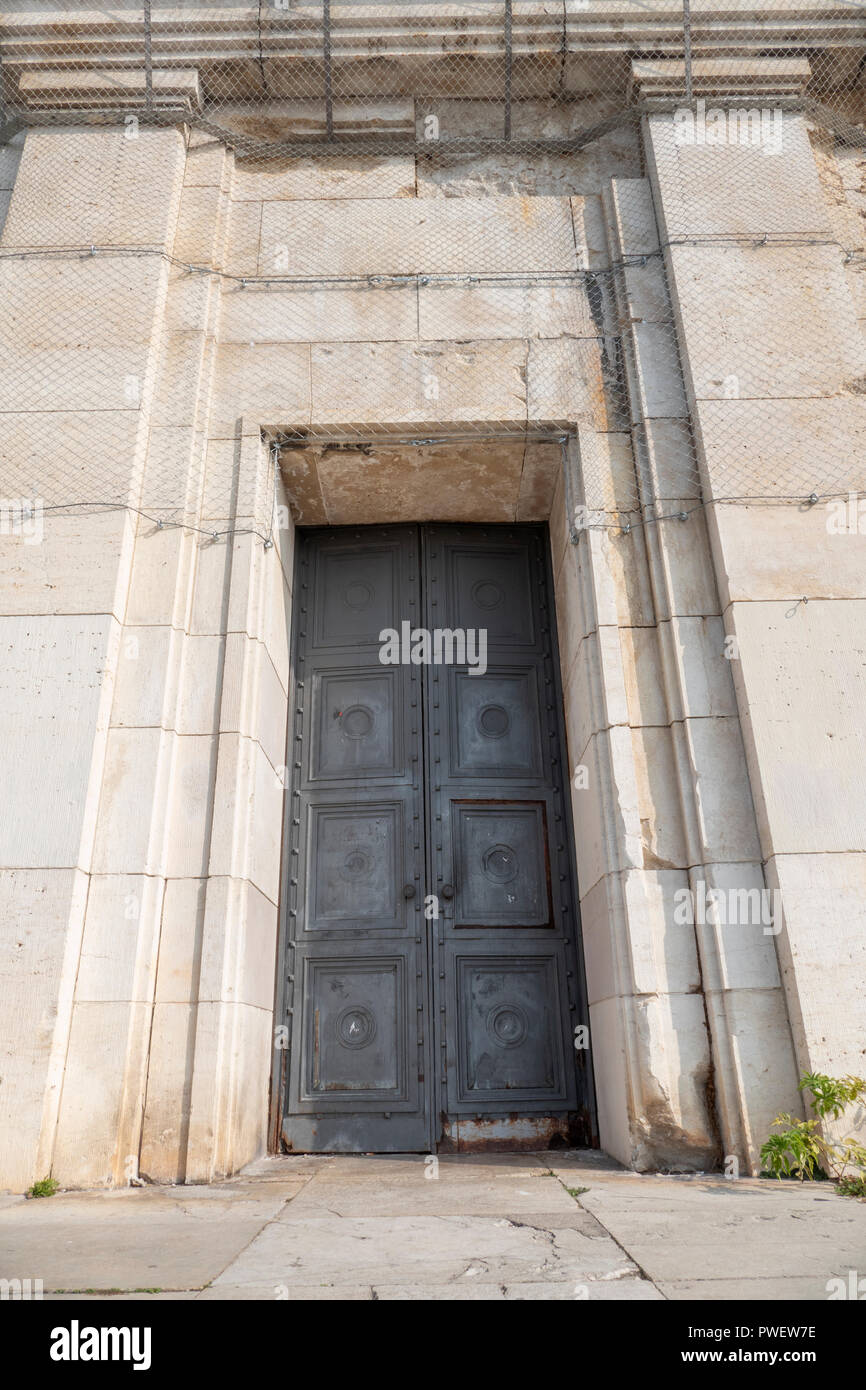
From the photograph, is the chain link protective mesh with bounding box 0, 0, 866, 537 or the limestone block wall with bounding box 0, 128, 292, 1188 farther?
the chain link protective mesh with bounding box 0, 0, 866, 537

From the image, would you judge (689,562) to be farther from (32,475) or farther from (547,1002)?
(32,475)

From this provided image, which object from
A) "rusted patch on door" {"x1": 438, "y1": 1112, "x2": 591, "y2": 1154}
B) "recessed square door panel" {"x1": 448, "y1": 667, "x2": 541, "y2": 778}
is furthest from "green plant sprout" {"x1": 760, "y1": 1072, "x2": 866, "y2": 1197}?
"recessed square door panel" {"x1": 448, "y1": 667, "x2": 541, "y2": 778}

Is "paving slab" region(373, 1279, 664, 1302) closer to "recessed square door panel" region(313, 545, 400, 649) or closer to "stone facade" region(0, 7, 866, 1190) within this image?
"stone facade" region(0, 7, 866, 1190)

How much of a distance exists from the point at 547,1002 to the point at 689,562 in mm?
2720

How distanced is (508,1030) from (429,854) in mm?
1128

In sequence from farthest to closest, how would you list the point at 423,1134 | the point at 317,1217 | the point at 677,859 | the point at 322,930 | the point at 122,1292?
the point at 322,930 → the point at 423,1134 → the point at 677,859 → the point at 317,1217 → the point at 122,1292

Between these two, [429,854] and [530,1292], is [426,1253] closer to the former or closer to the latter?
[530,1292]

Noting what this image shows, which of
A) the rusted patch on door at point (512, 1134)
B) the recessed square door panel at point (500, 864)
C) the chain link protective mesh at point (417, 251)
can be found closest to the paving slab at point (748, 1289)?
the rusted patch on door at point (512, 1134)

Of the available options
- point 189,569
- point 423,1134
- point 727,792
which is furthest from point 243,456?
point 423,1134

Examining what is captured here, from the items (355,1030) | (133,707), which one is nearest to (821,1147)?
(355,1030)

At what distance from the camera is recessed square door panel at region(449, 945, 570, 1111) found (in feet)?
17.5

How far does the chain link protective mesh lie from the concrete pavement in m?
3.57

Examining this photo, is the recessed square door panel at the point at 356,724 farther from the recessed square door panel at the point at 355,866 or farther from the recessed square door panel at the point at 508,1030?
the recessed square door panel at the point at 508,1030

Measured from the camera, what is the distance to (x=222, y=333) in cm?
620
